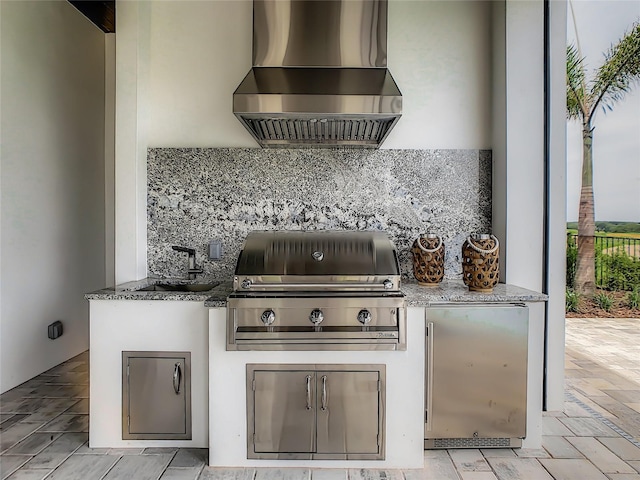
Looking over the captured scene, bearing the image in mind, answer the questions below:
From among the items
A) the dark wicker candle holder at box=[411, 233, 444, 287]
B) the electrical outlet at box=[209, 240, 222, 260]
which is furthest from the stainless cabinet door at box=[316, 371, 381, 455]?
the electrical outlet at box=[209, 240, 222, 260]

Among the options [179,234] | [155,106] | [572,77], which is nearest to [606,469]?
[572,77]

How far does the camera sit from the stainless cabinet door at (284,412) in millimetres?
2287

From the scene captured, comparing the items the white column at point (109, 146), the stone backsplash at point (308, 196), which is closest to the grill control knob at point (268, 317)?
the stone backsplash at point (308, 196)

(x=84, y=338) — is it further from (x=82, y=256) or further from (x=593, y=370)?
(x=593, y=370)

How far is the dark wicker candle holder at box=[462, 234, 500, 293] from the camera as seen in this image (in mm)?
2537

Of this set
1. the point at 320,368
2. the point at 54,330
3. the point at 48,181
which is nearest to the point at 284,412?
the point at 320,368

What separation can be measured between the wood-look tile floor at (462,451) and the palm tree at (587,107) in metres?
0.37

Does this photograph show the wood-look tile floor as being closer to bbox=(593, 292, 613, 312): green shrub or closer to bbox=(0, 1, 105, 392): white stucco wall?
bbox=(593, 292, 613, 312): green shrub

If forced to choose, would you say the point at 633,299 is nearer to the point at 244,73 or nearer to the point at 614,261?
the point at 614,261

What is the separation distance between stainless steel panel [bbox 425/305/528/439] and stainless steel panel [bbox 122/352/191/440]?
1.28 meters

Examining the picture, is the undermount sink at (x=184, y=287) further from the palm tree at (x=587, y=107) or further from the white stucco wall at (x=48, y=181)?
the palm tree at (x=587, y=107)

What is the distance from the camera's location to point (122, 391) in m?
2.46

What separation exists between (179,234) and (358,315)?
1.48 meters

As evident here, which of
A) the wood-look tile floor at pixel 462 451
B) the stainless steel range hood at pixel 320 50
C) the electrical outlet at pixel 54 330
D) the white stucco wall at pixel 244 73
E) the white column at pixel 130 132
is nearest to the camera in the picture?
the wood-look tile floor at pixel 462 451
